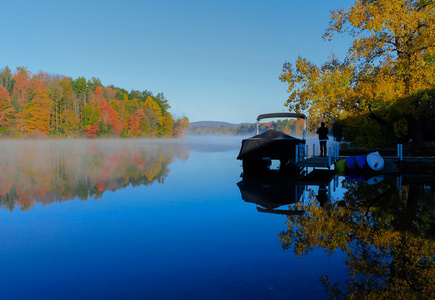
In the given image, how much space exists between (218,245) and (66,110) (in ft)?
223

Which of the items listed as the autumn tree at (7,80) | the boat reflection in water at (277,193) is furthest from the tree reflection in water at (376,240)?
the autumn tree at (7,80)

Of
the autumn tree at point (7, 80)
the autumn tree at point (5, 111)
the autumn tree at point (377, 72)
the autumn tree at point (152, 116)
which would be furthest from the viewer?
the autumn tree at point (152, 116)

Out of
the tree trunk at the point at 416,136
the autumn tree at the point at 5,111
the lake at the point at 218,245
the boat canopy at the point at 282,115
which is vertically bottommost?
the lake at the point at 218,245

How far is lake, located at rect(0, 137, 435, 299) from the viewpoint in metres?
3.49

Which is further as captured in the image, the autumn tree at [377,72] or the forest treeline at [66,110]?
the forest treeline at [66,110]

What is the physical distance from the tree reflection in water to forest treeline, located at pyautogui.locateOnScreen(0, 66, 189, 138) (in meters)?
59.5

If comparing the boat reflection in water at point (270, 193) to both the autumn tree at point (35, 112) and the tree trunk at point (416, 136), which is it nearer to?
the tree trunk at point (416, 136)

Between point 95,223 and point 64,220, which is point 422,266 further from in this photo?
point 64,220

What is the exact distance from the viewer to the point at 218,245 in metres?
4.95

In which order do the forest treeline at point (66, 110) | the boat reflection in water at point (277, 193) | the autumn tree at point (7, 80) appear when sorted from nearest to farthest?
the boat reflection in water at point (277, 193) → the forest treeline at point (66, 110) → the autumn tree at point (7, 80)

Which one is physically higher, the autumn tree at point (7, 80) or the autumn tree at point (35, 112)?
the autumn tree at point (7, 80)

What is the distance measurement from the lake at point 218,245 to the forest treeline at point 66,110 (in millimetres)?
55013

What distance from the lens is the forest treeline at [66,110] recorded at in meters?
55.0

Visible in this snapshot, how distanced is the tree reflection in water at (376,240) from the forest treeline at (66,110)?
59.5m
